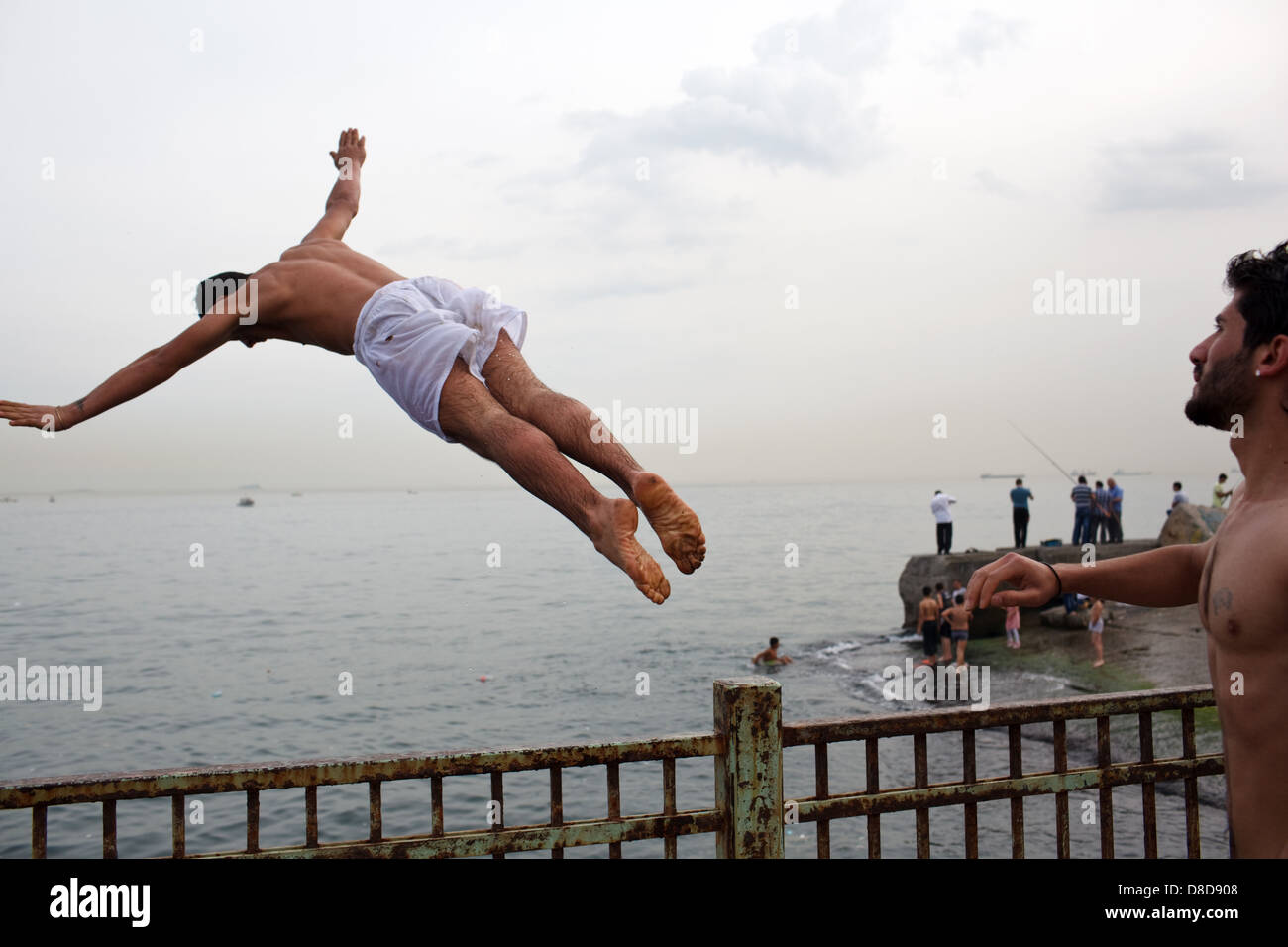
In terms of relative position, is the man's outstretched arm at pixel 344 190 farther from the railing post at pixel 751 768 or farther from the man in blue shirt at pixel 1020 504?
the man in blue shirt at pixel 1020 504

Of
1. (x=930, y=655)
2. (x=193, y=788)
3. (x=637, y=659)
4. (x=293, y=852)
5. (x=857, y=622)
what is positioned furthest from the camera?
(x=857, y=622)

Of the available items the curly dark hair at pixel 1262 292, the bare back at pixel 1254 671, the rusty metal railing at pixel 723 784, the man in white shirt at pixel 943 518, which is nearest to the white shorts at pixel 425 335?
the rusty metal railing at pixel 723 784

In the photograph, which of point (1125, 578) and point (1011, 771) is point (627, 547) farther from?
point (1011, 771)

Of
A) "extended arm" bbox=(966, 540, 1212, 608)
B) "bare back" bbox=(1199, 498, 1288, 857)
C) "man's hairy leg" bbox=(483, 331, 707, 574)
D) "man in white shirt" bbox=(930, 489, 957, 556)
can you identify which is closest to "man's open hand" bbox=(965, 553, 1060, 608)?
"extended arm" bbox=(966, 540, 1212, 608)

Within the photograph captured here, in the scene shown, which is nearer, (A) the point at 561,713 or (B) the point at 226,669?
(A) the point at 561,713

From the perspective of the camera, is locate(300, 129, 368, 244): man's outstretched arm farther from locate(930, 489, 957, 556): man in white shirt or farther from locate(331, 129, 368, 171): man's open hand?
locate(930, 489, 957, 556): man in white shirt

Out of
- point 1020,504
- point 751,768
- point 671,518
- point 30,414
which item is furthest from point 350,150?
point 1020,504

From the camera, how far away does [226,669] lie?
35.8 m

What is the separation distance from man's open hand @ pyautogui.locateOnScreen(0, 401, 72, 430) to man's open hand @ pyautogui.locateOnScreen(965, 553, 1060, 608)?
8.32 ft

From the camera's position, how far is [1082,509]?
23.0 meters

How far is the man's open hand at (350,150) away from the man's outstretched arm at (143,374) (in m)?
0.82
